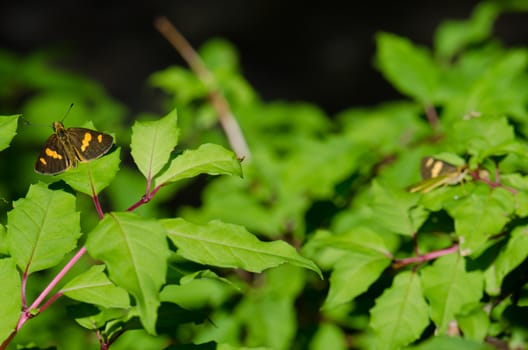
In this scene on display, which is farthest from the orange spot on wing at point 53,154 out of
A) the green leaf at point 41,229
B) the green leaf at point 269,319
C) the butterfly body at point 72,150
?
the green leaf at point 269,319

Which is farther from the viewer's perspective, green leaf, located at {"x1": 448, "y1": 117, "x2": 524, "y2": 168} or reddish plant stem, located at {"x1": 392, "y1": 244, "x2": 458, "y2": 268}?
reddish plant stem, located at {"x1": 392, "y1": 244, "x2": 458, "y2": 268}

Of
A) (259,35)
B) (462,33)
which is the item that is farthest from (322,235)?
(259,35)

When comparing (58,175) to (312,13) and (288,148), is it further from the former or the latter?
(312,13)

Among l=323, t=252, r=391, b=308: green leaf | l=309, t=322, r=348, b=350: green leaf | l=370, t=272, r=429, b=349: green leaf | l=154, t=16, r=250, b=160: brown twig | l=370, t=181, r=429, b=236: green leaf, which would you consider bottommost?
l=309, t=322, r=348, b=350: green leaf

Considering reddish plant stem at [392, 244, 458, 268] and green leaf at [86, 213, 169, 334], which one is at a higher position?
green leaf at [86, 213, 169, 334]

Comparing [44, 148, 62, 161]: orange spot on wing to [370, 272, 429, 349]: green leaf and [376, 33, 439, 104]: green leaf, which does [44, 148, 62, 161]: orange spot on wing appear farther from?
[376, 33, 439, 104]: green leaf

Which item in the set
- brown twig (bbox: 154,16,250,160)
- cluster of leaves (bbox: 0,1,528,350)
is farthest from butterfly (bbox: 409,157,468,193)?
brown twig (bbox: 154,16,250,160)

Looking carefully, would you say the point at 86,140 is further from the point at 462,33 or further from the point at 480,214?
the point at 462,33
